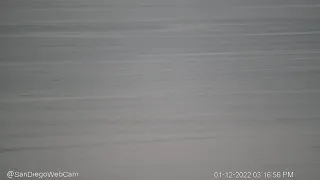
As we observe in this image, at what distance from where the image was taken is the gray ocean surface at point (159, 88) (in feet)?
2.31

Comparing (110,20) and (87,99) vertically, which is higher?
(110,20)

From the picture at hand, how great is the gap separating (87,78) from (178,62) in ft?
0.59

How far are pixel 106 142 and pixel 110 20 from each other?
24 cm

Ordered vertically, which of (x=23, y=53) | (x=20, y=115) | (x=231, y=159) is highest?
(x=23, y=53)

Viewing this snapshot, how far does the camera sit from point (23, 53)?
70 centimetres

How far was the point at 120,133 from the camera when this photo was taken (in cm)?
71

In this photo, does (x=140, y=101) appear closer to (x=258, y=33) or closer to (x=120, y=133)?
(x=120, y=133)

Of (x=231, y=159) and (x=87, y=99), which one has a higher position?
(x=87, y=99)

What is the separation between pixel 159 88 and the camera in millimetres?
712

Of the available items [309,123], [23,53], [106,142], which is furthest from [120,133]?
[309,123]

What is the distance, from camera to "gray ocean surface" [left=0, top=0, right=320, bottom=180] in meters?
0.70

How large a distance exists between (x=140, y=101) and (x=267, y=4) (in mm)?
315

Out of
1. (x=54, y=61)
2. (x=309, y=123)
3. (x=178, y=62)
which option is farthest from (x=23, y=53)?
(x=309, y=123)

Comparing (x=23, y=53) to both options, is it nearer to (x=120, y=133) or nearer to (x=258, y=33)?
(x=120, y=133)
